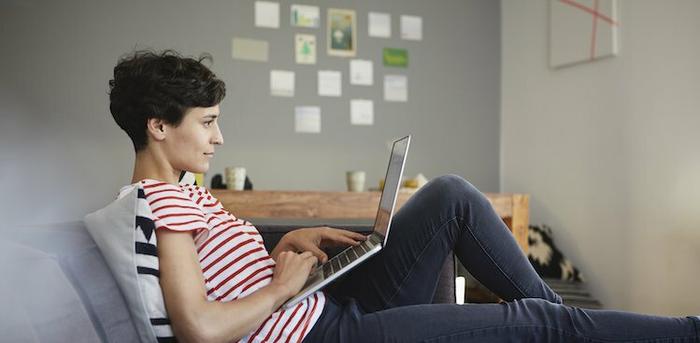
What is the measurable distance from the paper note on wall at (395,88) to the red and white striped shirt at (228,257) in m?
2.40

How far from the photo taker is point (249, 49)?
130 inches

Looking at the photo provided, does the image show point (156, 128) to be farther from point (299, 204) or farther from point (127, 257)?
point (299, 204)

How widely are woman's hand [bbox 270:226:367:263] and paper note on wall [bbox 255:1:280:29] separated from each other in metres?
2.09

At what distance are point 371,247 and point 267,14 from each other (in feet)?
7.90

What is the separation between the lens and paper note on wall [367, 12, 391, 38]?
352 centimetres

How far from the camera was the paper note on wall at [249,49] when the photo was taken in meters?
3.29

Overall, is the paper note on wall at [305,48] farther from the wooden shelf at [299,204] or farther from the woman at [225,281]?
the woman at [225,281]

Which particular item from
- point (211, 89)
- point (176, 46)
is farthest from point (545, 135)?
point (211, 89)

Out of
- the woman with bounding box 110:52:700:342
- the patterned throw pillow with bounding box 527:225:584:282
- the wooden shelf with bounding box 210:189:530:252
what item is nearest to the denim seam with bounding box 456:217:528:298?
the woman with bounding box 110:52:700:342

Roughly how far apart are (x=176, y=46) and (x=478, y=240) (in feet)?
7.54

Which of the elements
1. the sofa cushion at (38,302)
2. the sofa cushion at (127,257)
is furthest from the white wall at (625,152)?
the sofa cushion at (38,302)

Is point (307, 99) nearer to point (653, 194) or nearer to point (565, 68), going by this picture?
point (565, 68)

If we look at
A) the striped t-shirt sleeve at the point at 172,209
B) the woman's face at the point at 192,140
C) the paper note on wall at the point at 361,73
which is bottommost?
the striped t-shirt sleeve at the point at 172,209

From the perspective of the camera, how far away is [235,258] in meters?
1.17
